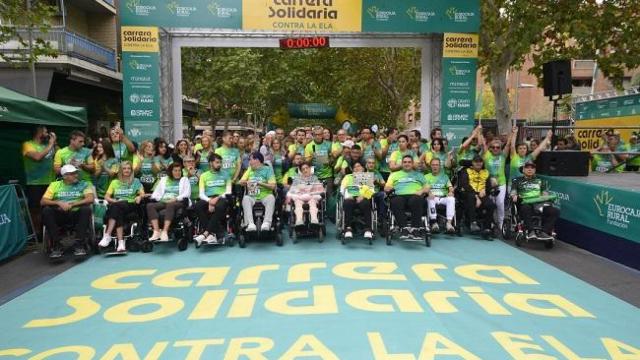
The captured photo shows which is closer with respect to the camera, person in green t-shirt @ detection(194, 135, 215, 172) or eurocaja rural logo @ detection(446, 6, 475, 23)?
person in green t-shirt @ detection(194, 135, 215, 172)

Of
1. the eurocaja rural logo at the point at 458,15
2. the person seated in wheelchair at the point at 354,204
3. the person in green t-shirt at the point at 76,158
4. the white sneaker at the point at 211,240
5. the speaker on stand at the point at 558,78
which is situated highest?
the eurocaja rural logo at the point at 458,15

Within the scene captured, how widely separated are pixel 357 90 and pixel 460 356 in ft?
70.4

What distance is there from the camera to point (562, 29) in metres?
12.1

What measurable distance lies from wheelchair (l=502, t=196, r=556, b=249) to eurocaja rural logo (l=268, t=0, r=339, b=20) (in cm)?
541

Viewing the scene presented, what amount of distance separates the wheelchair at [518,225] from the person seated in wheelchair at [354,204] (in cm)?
223

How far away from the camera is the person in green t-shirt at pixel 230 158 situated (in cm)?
796

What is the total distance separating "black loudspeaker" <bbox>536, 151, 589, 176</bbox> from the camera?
300 inches

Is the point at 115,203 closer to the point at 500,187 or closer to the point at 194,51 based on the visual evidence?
the point at 500,187

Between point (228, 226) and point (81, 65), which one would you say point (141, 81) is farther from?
point (81, 65)

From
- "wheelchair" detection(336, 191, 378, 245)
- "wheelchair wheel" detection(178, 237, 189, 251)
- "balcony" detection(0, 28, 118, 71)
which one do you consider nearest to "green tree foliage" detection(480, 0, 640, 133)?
"wheelchair" detection(336, 191, 378, 245)

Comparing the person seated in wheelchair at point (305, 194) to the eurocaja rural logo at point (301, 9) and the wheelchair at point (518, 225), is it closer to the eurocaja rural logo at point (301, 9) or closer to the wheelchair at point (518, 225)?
the wheelchair at point (518, 225)

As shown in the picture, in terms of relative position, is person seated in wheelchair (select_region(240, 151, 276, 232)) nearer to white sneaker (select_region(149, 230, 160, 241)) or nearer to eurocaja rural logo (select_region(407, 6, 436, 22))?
white sneaker (select_region(149, 230, 160, 241))

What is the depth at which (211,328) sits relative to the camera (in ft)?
13.4

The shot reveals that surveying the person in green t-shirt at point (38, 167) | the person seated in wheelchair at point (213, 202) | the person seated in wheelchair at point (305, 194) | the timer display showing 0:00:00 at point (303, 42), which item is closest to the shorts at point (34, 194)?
the person in green t-shirt at point (38, 167)
